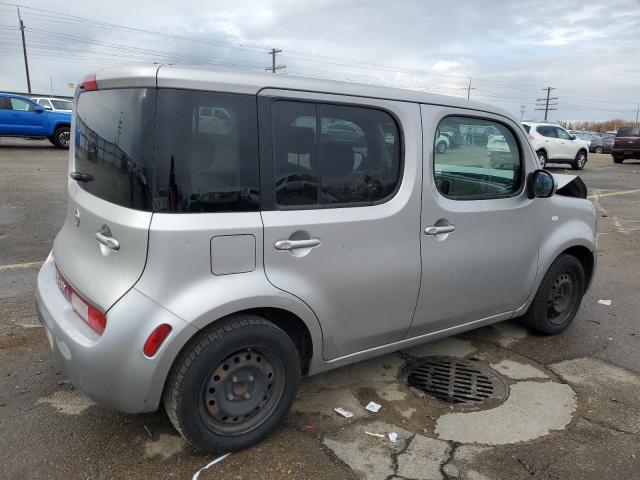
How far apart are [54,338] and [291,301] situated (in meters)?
1.19

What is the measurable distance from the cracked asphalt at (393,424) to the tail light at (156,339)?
664 millimetres

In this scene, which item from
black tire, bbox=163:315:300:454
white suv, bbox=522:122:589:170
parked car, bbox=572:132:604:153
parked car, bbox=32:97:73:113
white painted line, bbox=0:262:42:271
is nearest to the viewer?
black tire, bbox=163:315:300:454

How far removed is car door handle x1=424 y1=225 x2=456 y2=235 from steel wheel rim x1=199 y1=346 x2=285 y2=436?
116 cm

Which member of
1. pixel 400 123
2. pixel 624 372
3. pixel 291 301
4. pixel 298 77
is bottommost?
pixel 624 372

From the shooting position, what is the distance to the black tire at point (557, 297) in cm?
401

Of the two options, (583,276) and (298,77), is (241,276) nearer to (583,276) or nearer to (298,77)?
(298,77)

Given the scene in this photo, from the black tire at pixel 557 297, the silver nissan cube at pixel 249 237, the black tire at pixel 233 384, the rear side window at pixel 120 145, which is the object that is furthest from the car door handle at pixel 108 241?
the black tire at pixel 557 297

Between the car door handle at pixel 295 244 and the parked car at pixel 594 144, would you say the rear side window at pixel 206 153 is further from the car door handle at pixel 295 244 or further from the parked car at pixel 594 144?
the parked car at pixel 594 144

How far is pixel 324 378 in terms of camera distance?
343 centimetres

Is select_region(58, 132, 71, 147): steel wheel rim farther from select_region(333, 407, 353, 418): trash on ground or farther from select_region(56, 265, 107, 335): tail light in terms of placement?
select_region(333, 407, 353, 418): trash on ground

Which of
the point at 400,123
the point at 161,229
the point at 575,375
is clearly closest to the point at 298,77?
the point at 400,123

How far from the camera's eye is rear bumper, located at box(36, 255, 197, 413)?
2.23 meters

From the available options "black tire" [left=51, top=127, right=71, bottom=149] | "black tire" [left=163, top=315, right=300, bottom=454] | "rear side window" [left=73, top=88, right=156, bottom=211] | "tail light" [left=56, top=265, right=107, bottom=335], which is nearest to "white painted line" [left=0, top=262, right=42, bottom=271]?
"tail light" [left=56, top=265, right=107, bottom=335]

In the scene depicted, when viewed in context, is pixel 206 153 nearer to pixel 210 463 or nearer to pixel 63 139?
pixel 210 463
